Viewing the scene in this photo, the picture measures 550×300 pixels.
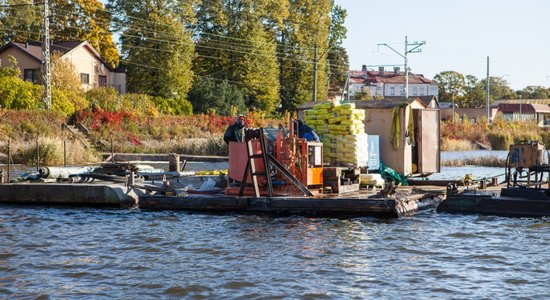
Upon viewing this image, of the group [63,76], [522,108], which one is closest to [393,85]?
[522,108]

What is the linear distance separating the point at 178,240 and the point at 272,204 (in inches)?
114

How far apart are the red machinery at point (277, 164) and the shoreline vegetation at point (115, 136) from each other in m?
17.4

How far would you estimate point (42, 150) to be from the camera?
35188mm

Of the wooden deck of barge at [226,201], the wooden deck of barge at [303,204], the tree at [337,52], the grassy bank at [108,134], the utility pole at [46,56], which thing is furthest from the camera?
the tree at [337,52]

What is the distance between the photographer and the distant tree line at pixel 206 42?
6050 centimetres

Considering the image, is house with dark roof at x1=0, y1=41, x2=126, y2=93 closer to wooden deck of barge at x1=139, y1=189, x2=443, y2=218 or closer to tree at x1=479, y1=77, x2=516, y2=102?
wooden deck of barge at x1=139, y1=189, x2=443, y2=218

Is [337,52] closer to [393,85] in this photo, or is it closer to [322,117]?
[393,85]

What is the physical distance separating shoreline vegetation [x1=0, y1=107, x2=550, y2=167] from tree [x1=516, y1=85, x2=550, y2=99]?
99206mm

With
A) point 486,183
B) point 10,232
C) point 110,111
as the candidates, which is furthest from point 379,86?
point 10,232

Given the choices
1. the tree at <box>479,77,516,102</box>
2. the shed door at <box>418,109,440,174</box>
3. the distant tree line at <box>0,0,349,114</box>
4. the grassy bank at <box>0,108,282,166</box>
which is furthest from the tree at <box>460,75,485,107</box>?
the shed door at <box>418,109,440,174</box>

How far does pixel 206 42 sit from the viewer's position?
2598 inches

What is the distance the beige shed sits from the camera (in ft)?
77.2

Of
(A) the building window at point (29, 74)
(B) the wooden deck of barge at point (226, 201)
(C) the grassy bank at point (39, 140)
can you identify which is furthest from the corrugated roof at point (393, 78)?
(B) the wooden deck of barge at point (226, 201)

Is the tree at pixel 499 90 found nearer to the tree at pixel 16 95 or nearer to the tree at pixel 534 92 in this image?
the tree at pixel 534 92
